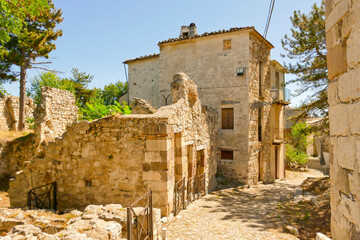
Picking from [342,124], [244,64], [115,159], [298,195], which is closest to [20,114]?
[115,159]

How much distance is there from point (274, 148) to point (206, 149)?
916 cm

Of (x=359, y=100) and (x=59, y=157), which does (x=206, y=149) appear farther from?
(x=359, y=100)

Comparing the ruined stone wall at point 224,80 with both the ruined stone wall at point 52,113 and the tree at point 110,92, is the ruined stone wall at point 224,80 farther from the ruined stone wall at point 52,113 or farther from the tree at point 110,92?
the tree at point 110,92

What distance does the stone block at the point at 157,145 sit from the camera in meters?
5.89

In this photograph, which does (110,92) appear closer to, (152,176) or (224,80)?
(224,80)

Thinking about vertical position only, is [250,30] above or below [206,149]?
above

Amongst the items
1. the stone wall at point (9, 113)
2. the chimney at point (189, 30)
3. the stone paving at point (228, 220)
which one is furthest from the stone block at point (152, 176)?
the stone wall at point (9, 113)

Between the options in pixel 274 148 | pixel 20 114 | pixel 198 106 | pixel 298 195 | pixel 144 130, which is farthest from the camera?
pixel 274 148

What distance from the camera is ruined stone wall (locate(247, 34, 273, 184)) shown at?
45.7 feet

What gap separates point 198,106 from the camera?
923 cm

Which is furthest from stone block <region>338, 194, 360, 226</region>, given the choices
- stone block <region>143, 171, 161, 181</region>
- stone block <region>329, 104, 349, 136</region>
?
stone block <region>143, 171, 161, 181</region>

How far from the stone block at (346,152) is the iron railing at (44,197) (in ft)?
22.9

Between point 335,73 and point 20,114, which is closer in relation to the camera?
point 335,73

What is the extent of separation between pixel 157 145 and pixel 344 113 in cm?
453
